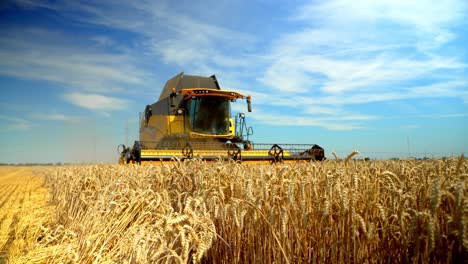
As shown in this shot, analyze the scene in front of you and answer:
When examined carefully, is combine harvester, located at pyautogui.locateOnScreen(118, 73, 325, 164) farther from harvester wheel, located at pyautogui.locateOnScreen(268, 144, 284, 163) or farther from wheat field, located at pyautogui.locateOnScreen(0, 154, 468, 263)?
wheat field, located at pyautogui.locateOnScreen(0, 154, 468, 263)

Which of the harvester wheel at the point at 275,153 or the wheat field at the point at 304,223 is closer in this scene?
Answer: the wheat field at the point at 304,223

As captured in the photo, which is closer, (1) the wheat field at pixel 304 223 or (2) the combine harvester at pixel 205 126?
(1) the wheat field at pixel 304 223

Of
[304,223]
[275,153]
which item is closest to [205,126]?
[275,153]

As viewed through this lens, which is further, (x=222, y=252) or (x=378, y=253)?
(x=222, y=252)

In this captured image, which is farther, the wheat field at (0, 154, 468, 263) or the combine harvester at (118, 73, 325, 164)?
the combine harvester at (118, 73, 325, 164)

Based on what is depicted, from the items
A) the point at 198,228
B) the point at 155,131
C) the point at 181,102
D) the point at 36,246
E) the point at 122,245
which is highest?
the point at 181,102

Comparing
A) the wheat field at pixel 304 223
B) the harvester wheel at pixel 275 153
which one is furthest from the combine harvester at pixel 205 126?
the wheat field at pixel 304 223

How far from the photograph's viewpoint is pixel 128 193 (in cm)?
385

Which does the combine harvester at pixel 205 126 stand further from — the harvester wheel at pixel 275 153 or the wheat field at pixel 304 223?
the wheat field at pixel 304 223

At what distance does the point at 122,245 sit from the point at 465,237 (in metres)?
2.46

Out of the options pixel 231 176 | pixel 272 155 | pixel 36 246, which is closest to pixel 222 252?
pixel 231 176

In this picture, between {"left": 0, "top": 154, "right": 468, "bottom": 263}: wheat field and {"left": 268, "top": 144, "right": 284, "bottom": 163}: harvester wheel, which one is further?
{"left": 268, "top": 144, "right": 284, "bottom": 163}: harvester wheel

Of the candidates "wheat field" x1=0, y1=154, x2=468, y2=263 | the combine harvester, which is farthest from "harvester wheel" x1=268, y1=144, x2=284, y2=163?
"wheat field" x1=0, y1=154, x2=468, y2=263

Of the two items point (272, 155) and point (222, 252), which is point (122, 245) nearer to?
point (222, 252)
